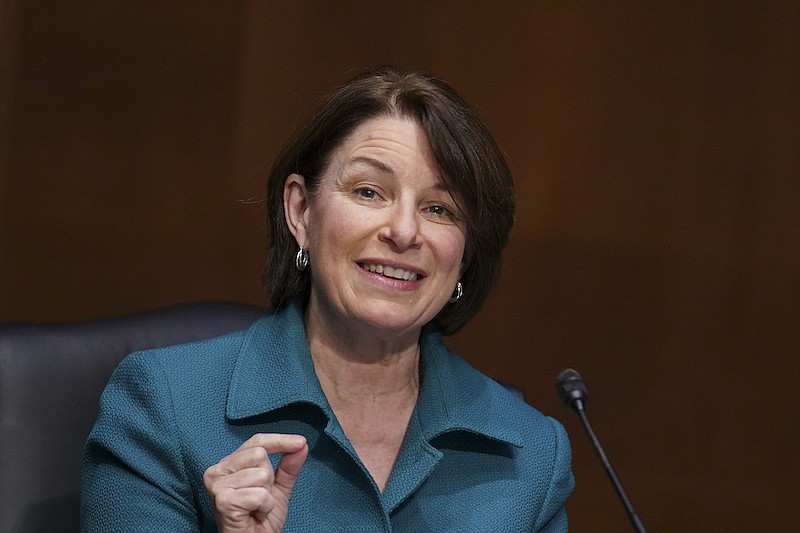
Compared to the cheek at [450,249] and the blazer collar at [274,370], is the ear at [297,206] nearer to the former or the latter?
the blazer collar at [274,370]

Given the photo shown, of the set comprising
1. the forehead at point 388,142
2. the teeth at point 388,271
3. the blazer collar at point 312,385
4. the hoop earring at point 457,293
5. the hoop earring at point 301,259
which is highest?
the forehead at point 388,142

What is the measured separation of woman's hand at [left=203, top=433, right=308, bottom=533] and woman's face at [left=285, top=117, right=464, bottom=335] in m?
0.38

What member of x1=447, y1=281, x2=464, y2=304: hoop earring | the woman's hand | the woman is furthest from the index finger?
x1=447, y1=281, x2=464, y2=304: hoop earring

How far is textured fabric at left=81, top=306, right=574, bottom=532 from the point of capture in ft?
5.43

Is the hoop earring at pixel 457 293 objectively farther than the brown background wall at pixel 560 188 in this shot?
No

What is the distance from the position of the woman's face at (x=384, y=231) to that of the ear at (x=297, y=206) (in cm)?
4

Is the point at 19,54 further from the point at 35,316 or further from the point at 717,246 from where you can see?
the point at 717,246

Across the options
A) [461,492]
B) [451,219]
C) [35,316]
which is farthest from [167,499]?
[35,316]

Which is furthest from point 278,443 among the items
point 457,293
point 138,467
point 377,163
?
point 457,293

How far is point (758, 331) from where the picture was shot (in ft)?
10.4

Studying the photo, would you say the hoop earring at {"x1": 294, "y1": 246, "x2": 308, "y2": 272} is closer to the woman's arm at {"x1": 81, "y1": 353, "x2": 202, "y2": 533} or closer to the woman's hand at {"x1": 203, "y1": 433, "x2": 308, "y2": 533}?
the woman's arm at {"x1": 81, "y1": 353, "x2": 202, "y2": 533}

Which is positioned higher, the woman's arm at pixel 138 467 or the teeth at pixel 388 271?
the teeth at pixel 388 271

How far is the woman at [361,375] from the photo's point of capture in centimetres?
168

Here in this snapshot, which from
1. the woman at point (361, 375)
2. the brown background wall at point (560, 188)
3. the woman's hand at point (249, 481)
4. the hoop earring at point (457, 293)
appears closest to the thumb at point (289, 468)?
the woman's hand at point (249, 481)
